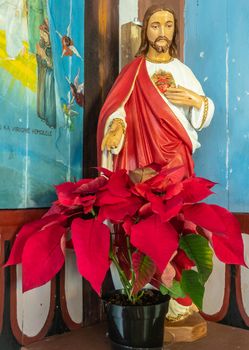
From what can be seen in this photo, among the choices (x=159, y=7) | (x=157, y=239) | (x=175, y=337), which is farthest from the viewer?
(x=159, y=7)

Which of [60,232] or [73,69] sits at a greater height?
[73,69]

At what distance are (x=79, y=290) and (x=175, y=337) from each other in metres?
0.29

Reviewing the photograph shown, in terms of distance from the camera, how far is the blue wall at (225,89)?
1.13 meters

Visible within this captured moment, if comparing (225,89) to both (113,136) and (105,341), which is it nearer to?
(113,136)

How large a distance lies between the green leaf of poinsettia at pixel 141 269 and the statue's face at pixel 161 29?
59cm

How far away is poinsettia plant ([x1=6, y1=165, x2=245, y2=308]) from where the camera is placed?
62 centimetres

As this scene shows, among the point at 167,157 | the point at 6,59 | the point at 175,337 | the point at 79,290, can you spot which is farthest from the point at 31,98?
the point at 175,337

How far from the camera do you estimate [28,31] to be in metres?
0.98

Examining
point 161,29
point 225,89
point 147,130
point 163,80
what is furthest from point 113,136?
point 225,89

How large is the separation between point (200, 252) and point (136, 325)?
175 millimetres

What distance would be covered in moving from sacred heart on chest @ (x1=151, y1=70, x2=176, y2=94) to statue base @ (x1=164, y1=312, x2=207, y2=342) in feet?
1.82

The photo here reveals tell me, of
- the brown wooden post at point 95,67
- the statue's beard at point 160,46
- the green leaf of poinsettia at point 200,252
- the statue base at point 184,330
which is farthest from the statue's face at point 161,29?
the statue base at point 184,330

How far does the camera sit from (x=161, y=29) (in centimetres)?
103

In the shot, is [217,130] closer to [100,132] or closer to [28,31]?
[100,132]
